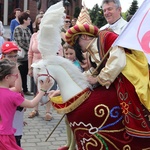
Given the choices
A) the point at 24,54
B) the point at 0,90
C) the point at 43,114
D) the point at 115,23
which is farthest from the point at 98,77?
the point at 24,54

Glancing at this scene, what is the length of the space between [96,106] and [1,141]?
0.95 meters

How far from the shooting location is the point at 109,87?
10.2ft

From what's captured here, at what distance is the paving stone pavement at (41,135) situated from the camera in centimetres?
480

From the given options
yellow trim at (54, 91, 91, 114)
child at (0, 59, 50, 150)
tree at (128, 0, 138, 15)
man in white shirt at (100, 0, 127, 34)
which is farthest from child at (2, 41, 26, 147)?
tree at (128, 0, 138, 15)

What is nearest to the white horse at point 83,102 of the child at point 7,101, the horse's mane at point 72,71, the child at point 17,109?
the horse's mane at point 72,71

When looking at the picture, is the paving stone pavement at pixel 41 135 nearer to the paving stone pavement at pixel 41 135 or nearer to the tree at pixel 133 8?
the paving stone pavement at pixel 41 135

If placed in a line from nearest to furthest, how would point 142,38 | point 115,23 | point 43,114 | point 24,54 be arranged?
point 142,38, point 115,23, point 43,114, point 24,54

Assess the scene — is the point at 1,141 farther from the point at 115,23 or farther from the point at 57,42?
the point at 115,23

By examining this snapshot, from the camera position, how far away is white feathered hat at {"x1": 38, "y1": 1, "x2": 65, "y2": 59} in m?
2.98

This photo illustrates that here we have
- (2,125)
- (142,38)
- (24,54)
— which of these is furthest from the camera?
(24,54)

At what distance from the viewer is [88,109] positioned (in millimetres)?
3088

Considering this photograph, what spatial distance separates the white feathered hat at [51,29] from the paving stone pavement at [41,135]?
210cm

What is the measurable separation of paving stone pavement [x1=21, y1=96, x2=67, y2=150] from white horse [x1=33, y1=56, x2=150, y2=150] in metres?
1.69

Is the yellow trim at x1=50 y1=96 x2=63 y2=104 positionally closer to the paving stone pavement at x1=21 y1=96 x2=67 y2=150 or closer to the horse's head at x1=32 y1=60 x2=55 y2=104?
the horse's head at x1=32 y1=60 x2=55 y2=104
